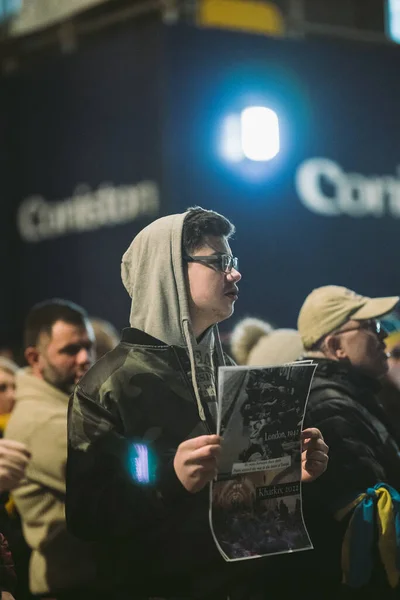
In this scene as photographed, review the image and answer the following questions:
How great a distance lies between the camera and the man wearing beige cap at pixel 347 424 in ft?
9.60

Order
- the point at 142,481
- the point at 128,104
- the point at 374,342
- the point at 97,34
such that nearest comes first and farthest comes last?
the point at 142,481 → the point at 374,342 → the point at 128,104 → the point at 97,34

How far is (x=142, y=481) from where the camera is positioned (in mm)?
2426

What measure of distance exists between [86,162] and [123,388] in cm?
407

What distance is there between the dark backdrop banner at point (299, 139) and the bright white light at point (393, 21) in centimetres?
62

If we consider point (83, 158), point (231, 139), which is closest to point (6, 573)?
point (231, 139)

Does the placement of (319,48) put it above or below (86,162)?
above

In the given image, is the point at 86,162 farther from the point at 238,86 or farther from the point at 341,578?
the point at 341,578

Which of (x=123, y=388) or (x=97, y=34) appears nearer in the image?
(x=123, y=388)

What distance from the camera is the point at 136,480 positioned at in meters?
2.43

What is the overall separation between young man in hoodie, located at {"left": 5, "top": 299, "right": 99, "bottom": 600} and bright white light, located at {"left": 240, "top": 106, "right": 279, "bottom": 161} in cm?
118

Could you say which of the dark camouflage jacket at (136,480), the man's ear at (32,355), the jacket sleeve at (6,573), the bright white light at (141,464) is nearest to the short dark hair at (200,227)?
the dark camouflage jacket at (136,480)

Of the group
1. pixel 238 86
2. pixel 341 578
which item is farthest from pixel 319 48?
pixel 341 578

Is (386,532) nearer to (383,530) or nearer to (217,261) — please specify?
(383,530)

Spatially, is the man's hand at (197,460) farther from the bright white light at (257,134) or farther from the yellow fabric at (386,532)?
the bright white light at (257,134)
